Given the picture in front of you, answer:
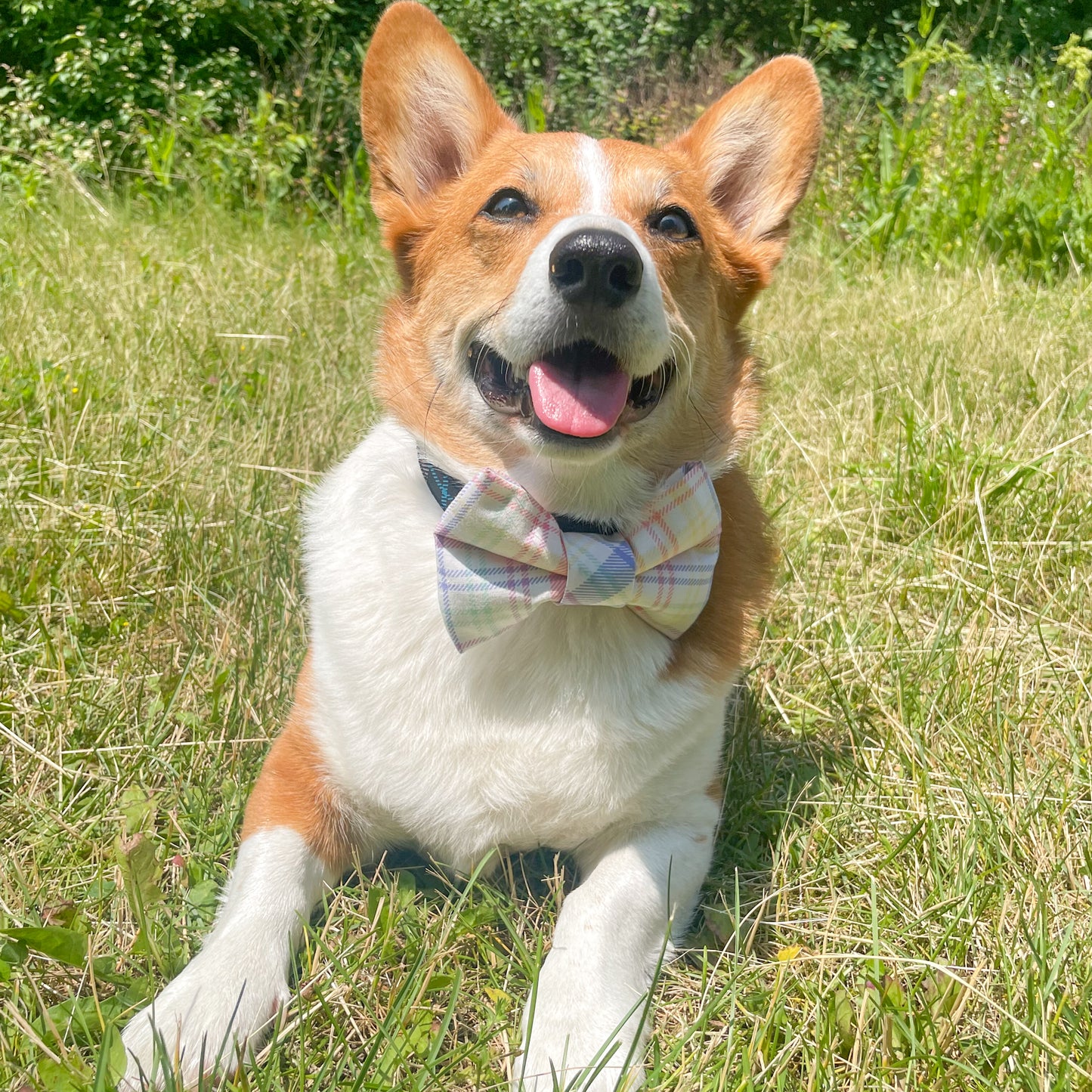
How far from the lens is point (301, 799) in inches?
79.7

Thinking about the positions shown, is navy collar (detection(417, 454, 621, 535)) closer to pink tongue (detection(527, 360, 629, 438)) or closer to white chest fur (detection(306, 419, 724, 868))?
white chest fur (detection(306, 419, 724, 868))

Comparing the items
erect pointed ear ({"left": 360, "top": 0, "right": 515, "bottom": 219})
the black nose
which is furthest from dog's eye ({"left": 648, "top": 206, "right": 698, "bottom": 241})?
erect pointed ear ({"left": 360, "top": 0, "right": 515, "bottom": 219})

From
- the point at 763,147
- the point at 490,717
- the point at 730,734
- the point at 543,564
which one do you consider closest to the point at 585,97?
the point at 763,147

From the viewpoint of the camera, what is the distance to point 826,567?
3209 millimetres

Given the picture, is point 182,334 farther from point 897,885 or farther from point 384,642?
point 897,885

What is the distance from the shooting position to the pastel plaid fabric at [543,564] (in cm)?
191

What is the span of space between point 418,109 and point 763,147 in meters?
0.82

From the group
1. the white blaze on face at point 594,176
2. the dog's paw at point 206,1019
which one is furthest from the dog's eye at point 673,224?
the dog's paw at point 206,1019

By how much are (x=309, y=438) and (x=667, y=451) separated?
1813 mm

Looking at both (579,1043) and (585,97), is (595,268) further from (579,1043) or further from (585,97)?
(585,97)

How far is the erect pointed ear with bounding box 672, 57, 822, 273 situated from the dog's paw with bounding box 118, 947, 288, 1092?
191 centimetres

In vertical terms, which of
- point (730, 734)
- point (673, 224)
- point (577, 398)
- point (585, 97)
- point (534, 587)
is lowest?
point (585, 97)

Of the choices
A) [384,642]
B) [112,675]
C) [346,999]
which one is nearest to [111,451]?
[112,675]

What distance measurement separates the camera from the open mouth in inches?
77.0
